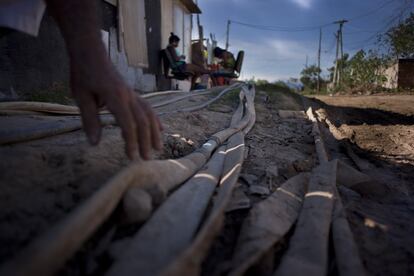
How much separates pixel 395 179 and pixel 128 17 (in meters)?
6.01

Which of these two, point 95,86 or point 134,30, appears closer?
point 95,86

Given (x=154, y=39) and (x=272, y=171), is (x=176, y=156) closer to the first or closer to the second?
(x=272, y=171)

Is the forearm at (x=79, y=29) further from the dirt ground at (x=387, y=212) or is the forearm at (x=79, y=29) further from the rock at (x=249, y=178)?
the dirt ground at (x=387, y=212)

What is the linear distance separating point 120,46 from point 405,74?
15.4m

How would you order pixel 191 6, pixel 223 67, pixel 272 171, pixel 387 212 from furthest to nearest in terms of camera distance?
pixel 223 67 → pixel 191 6 → pixel 272 171 → pixel 387 212

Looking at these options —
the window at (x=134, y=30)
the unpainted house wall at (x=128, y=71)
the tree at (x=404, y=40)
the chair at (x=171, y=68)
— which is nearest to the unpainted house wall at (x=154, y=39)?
the chair at (x=171, y=68)

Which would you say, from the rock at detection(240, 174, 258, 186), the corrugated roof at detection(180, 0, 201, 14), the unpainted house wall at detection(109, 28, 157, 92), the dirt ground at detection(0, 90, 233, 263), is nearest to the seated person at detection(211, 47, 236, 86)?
the corrugated roof at detection(180, 0, 201, 14)

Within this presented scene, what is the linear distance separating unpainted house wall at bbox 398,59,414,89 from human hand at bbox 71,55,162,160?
59.9 ft

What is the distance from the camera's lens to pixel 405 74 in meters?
16.3

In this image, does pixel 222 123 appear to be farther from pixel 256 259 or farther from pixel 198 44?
pixel 198 44

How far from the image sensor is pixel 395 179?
9.31ft

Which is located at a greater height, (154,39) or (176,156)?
(154,39)

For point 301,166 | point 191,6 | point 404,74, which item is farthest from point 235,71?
point 301,166

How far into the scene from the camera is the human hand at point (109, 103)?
41.2 inches
